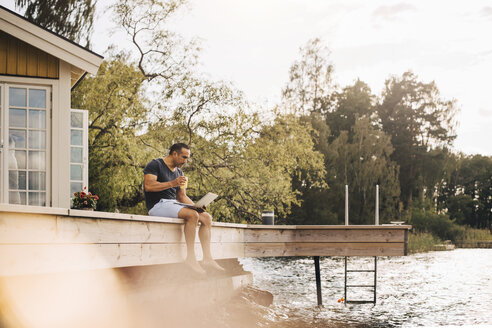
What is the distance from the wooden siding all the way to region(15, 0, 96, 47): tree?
1279 centimetres

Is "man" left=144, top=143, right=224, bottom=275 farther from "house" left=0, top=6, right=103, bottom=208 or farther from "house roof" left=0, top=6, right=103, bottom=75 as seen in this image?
"house roof" left=0, top=6, right=103, bottom=75

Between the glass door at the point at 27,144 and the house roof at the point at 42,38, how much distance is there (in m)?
0.57

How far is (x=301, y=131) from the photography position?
18.4m

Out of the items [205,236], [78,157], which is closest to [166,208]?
[205,236]

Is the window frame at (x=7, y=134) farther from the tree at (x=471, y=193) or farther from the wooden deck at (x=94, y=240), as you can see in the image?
the tree at (x=471, y=193)

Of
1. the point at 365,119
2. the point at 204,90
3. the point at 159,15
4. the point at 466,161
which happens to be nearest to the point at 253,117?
the point at 204,90

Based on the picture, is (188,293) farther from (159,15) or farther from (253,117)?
(159,15)

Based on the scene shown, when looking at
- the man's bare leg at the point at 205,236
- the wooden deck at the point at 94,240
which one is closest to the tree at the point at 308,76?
the wooden deck at the point at 94,240

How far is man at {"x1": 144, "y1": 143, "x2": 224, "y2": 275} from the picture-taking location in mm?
6477

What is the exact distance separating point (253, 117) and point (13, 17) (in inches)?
403

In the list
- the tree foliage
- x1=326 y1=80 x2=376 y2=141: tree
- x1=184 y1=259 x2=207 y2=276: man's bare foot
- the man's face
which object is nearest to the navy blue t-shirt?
the man's face

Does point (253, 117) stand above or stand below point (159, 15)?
below

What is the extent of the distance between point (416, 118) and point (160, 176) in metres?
38.0

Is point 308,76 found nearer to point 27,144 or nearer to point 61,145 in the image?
point 61,145
